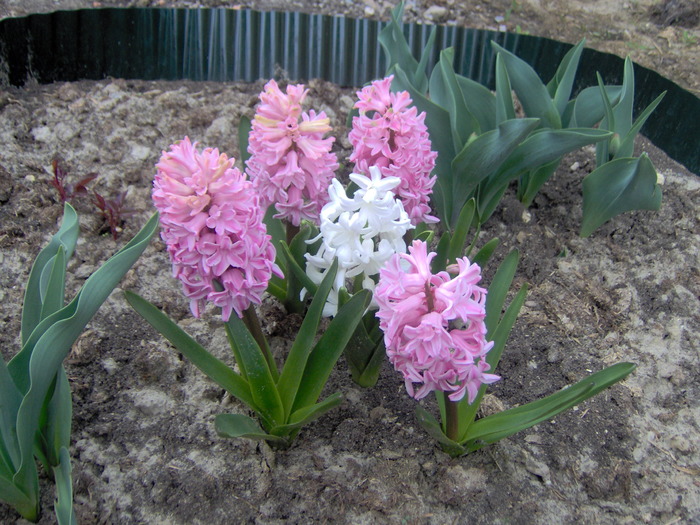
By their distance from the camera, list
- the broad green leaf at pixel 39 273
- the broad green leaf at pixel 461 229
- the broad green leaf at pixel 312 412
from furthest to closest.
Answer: the broad green leaf at pixel 461 229 → the broad green leaf at pixel 39 273 → the broad green leaf at pixel 312 412

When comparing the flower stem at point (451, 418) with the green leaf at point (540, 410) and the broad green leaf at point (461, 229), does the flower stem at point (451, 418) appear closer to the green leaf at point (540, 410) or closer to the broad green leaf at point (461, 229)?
the green leaf at point (540, 410)

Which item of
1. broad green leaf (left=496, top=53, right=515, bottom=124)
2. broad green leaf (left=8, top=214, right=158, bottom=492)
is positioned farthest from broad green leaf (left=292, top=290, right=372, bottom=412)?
A: broad green leaf (left=496, top=53, right=515, bottom=124)

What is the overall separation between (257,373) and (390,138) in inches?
28.0

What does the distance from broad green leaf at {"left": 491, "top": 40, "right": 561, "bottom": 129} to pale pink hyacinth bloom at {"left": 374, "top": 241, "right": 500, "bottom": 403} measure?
1.46 metres

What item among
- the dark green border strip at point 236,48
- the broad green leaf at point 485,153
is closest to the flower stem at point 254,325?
the broad green leaf at point 485,153

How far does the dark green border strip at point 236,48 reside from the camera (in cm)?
342

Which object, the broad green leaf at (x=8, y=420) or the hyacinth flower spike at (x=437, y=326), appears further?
the broad green leaf at (x=8, y=420)

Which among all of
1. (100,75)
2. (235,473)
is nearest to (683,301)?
(235,473)

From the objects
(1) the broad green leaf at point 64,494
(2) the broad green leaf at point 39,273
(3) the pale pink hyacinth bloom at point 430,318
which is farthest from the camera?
(2) the broad green leaf at point 39,273

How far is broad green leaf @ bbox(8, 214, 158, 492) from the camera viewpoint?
1362 millimetres

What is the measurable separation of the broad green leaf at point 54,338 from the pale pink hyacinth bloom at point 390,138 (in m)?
0.63

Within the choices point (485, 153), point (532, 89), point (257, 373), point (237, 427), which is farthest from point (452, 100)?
point (237, 427)

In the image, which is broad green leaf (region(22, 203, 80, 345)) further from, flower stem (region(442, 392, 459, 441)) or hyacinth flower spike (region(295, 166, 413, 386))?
flower stem (region(442, 392, 459, 441))

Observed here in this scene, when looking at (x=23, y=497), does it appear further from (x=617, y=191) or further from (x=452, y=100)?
(x=617, y=191)
